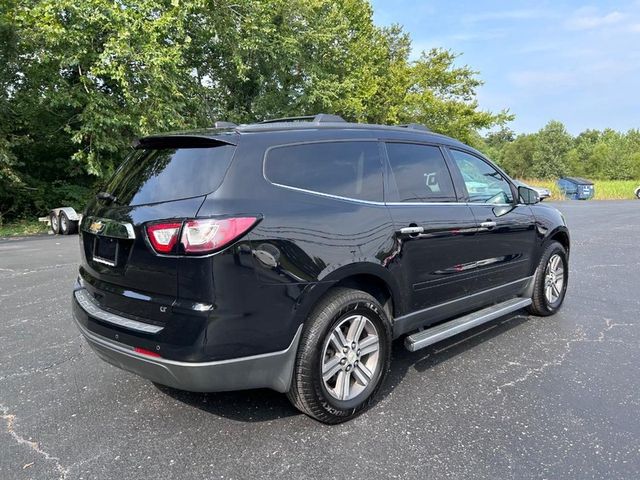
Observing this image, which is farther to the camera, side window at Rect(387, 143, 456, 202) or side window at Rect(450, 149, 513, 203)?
Result: side window at Rect(450, 149, 513, 203)

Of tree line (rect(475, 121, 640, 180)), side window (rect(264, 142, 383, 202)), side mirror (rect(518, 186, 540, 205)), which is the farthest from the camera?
tree line (rect(475, 121, 640, 180))

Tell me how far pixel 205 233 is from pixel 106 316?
0.93 m

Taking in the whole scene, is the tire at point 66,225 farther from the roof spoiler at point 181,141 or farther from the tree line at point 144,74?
the roof spoiler at point 181,141

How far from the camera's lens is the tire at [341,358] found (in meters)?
2.71

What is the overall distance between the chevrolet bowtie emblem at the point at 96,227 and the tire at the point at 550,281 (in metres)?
4.02

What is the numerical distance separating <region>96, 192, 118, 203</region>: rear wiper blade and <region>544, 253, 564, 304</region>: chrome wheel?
411 centimetres

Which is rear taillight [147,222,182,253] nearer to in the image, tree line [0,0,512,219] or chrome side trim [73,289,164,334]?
chrome side trim [73,289,164,334]

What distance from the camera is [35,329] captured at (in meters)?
4.59

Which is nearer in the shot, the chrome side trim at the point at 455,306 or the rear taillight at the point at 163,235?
the rear taillight at the point at 163,235

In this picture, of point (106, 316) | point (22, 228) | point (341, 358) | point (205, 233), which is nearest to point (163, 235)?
point (205, 233)

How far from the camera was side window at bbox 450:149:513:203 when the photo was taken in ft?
13.2

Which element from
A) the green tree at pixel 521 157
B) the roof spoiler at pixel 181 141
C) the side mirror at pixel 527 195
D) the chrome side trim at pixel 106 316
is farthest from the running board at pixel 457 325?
the green tree at pixel 521 157

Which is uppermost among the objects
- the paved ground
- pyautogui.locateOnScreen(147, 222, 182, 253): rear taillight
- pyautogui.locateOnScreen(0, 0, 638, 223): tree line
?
pyautogui.locateOnScreen(0, 0, 638, 223): tree line

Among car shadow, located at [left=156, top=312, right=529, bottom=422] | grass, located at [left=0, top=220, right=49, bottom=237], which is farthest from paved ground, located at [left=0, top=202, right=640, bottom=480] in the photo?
grass, located at [left=0, top=220, right=49, bottom=237]
